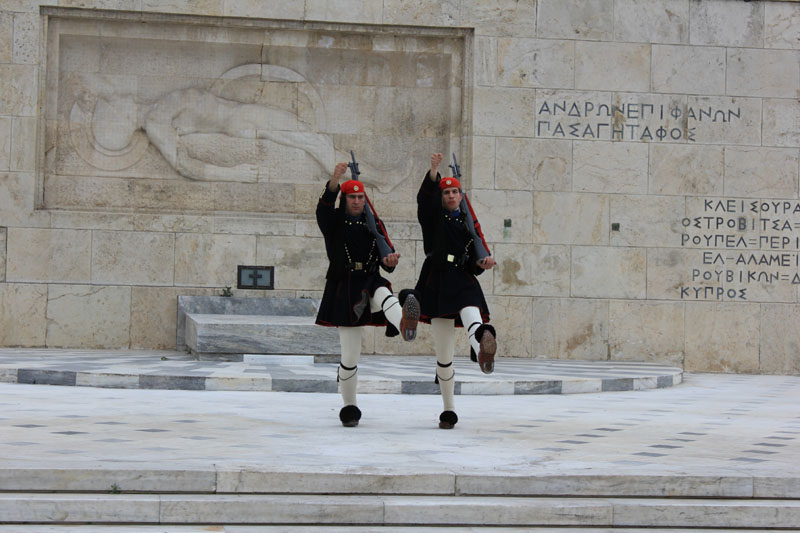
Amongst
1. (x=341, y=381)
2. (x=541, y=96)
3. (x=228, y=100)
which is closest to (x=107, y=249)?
(x=228, y=100)

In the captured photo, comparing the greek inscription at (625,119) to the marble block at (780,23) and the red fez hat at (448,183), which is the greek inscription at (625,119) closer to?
the marble block at (780,23)

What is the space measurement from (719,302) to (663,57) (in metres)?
3.44

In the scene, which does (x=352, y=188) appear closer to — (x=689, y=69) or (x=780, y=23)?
(x=689, y=69)

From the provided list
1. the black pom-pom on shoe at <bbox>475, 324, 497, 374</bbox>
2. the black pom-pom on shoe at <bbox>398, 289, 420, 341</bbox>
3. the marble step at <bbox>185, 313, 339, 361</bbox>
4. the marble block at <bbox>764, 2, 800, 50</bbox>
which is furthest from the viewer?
the marble block at <bbox>764, 2, 800, 50</bbox>

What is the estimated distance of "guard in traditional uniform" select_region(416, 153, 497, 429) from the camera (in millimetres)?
7680

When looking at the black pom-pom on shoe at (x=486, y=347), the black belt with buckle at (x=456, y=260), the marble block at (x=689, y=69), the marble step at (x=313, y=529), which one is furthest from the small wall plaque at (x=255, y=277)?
the marble step at (x=313, y=529)

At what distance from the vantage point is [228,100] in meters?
15.4

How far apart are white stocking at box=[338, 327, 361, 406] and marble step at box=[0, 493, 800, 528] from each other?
2.50 meters

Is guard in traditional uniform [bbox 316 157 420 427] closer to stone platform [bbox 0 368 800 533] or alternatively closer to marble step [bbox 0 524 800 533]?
stone platform [bbox 0 368 800 533]

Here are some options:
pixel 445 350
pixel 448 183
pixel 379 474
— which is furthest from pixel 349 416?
pixel 379 474

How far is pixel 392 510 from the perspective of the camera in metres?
5.16

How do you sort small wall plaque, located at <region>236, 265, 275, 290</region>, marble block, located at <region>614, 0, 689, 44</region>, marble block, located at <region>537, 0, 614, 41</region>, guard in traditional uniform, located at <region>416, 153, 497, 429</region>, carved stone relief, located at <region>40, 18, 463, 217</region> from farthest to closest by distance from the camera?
marble block, located at <region>614, 0, 689, 44</region>
marble block, located at <region>537, 0, 614, 41</region>
carved stone relief, located at <region>40, 18, 463, 217</region>
small wall plaque, located at <region>236, 265, 275, 290</region>
guard in traditional uniform, located at <region>416, 153, 497, 429</region>

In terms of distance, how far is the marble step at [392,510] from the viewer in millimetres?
4984

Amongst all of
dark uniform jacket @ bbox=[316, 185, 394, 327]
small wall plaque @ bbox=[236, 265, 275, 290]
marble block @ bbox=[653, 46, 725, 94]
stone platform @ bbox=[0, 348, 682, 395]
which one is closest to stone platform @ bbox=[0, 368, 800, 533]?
dark uniform jacket @ bbox=[316, 185, 394, 327]
